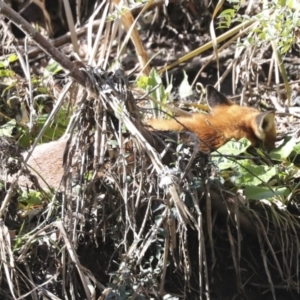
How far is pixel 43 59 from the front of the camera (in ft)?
23.2

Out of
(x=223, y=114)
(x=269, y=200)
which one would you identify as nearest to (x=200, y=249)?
(x=269, y=200)

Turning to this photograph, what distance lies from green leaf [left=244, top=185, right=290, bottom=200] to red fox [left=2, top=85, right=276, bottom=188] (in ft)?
1.88

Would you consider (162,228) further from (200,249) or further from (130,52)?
(130,52)

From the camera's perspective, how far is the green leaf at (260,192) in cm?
402

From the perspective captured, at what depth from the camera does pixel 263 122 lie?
15.7 ft

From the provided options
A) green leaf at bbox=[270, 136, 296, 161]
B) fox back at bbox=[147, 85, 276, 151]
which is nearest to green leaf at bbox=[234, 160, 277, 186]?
green leaf at bbox=[270, 136, 296, 161]

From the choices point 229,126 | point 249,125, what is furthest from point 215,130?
point 249,125

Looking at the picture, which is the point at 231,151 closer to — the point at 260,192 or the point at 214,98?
the point at 260,192

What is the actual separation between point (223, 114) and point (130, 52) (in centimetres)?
226

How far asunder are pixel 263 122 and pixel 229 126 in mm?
229

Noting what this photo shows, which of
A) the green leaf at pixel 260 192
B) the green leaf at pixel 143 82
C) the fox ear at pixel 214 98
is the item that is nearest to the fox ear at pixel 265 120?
the fox ear at pixel 214 98

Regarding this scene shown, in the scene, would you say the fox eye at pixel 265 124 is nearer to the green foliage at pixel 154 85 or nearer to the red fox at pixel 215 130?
the red fox at pixel 215 130

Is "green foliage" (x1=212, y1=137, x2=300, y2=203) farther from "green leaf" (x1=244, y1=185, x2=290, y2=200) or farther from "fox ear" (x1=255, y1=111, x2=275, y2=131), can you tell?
"fox ear" (x1=255, y1=111, x2=275, y2=131)

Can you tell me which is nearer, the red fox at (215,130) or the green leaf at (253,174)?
the green leaf at (253,174)
